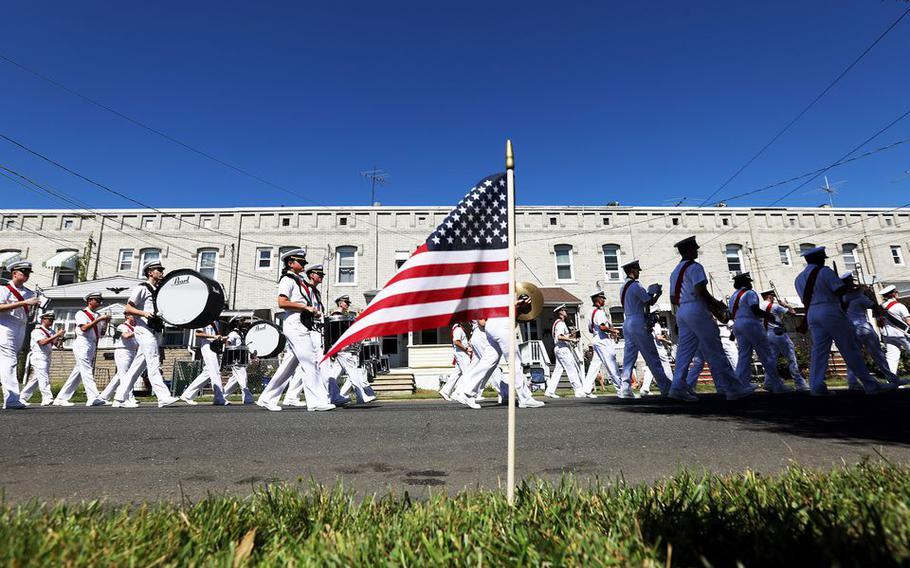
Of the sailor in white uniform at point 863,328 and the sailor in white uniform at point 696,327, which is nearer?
the sailor in white uniform at point 696,327

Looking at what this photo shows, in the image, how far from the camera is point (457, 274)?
316cm

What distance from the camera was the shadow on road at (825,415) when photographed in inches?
164

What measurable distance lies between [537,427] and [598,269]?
76.3 feet

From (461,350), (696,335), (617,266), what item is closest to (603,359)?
(461,350)

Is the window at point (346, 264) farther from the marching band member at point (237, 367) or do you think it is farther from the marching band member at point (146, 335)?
the marching band member at point (146, 335)

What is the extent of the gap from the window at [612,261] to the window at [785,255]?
386 inches

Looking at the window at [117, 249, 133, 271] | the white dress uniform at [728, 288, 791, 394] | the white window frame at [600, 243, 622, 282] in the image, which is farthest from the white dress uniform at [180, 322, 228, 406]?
the white window frame at [600, 243, 622, 282]

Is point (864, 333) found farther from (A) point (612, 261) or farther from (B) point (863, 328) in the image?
(A) point (612, 261)

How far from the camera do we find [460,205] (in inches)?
122

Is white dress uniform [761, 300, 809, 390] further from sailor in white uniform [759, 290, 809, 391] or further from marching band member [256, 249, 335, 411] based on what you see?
marching band member [256, 249, 335, 411]

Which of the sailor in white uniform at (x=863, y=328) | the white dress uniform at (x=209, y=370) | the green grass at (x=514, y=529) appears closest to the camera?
the green grass at (x=514, y=529)

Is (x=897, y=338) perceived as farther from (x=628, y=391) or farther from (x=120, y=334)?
(x=120, y=334)

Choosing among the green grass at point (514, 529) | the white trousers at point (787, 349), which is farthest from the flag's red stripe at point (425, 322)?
the white trousers at point (787, 349)

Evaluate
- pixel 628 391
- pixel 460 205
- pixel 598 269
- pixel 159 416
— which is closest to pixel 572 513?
pixel 460 205
